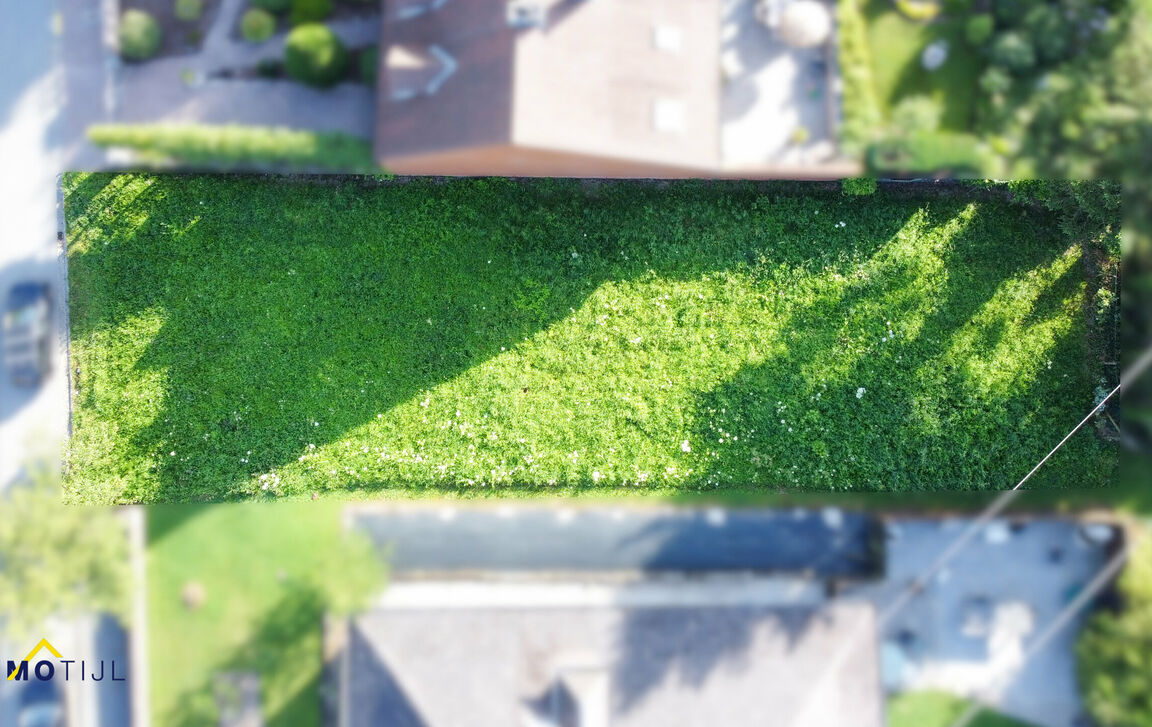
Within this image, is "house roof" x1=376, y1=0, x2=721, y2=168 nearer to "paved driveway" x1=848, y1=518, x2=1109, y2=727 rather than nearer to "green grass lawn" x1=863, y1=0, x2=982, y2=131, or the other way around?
"green grass lawn" x1=863, y1=0, x2=982, y2=131

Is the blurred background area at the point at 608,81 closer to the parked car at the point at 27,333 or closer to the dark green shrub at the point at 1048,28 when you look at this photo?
the dark green shrub at the point at 1048,28

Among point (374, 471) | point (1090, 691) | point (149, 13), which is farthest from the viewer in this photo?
point (374, 471)

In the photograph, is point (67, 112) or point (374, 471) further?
point (374, 471)

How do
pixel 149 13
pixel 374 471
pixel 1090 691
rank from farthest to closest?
pixel 374 471, pixel 149 13, pixel 1090 691

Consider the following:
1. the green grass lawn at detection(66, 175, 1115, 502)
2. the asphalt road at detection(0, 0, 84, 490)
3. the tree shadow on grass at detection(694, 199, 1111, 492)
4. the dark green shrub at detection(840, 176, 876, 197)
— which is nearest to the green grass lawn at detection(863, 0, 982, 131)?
the dark green shrub at detection(840, 176, 876, 197)

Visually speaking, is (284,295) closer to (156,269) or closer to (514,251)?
→ (156,269)

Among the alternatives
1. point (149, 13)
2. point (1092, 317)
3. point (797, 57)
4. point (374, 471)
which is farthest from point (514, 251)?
point (1092, 317)

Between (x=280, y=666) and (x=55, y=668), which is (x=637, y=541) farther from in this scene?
(x=55, y=668)

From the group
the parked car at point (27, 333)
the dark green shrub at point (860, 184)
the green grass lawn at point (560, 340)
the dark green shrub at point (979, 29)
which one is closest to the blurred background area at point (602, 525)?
the dark green shrub at point (979, 29)
